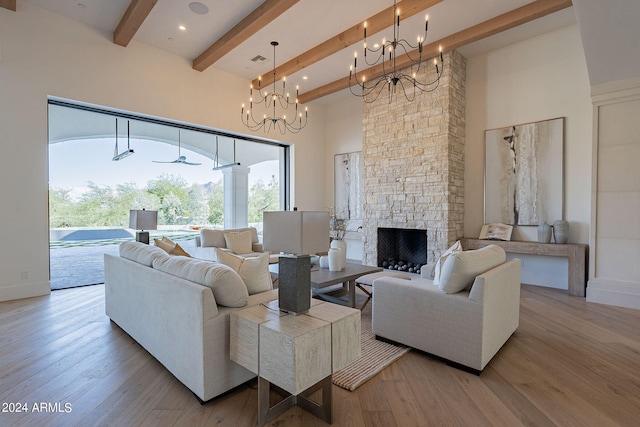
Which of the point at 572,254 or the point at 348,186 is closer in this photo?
the point at 572,254

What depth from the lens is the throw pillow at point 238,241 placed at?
17.5 ft

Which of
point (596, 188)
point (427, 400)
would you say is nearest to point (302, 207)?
point (596, 188)

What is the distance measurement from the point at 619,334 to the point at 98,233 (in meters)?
6.94

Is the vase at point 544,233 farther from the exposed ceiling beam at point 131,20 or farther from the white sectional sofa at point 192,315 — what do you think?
the exposed ceiling beam at point 131,20

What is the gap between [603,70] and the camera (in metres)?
3.74

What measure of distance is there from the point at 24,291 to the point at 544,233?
7184 millimetres

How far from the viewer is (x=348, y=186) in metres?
7.45

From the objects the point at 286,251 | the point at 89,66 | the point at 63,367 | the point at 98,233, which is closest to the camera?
the point at 286,251

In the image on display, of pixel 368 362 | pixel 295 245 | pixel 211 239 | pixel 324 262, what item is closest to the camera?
pixel 295 245

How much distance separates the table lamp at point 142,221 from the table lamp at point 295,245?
3.20 m

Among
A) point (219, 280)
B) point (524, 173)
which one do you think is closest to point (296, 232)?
point (219, 280)

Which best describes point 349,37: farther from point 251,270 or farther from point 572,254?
point 572,254

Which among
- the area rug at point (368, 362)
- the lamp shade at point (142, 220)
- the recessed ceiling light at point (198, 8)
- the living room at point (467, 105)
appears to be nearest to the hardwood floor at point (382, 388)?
the area rug at point (368, 362)

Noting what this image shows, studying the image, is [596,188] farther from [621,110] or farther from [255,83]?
[255,83]
